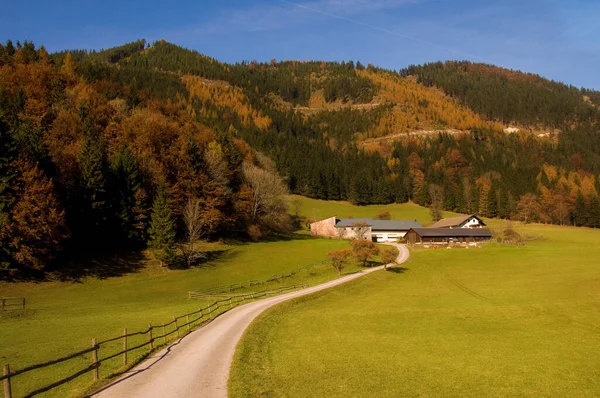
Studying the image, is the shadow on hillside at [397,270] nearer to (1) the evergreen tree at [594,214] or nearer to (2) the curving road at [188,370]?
(2) the curving road at [188,370]

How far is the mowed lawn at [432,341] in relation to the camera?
50.2 ft

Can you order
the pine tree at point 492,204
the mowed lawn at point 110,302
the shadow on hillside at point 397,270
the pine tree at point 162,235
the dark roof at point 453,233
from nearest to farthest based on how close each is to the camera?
the mowed lawn at point 110,302
the pine tree at point 162,235
the shadow on hillside at point 397,270
the dark roof at point 453,233
the pine tree at point 492,204

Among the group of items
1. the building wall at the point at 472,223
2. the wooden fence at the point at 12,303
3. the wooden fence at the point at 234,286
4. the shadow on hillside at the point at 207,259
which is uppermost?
the building wall at the point at 472,223

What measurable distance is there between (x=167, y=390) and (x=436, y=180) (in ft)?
592

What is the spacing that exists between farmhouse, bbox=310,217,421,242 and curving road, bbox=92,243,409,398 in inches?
3359

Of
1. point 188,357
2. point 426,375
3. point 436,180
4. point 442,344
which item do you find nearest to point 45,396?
point 188,357

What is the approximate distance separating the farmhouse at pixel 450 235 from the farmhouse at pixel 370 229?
7523 mm

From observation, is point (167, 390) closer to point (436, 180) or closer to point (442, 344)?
point (442, 344)

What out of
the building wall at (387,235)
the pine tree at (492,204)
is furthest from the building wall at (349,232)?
the pine tree at (492,204)

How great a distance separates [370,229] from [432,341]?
89832 mm

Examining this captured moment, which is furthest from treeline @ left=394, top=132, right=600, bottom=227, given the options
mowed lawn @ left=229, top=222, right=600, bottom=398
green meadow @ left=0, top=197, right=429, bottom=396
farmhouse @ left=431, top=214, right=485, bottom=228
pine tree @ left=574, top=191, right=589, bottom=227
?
mowed lawn @ left=229, top=222, right=600, bottom=398

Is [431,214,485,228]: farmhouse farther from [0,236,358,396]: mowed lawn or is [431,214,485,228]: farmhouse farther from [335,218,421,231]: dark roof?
[0,236,358,396]: mowed lawn

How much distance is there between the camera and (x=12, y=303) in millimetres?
38719

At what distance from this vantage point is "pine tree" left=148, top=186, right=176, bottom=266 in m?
56.9
